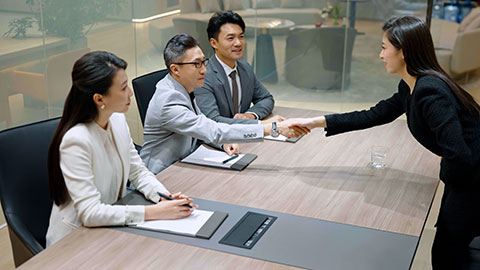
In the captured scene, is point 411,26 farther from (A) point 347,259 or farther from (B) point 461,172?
(A) point 347,259

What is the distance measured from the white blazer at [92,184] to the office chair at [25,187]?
99 millimetres

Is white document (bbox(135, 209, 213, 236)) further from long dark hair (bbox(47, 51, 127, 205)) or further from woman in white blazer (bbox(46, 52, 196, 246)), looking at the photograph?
long dark hair (bbox(47, 51, 127, 205))

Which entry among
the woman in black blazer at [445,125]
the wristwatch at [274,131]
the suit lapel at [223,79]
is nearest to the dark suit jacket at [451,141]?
the woman in black blazer at [445,125]

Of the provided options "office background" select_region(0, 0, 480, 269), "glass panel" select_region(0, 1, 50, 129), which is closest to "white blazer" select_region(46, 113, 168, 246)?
"office background" select_region(0, 0, 480, 269)

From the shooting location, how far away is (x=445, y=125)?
6.65 ft

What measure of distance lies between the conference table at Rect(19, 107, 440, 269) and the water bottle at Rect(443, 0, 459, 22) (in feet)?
→ 19.7

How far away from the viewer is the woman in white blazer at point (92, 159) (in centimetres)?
195

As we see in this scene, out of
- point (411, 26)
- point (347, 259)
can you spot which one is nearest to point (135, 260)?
point (347, 259)

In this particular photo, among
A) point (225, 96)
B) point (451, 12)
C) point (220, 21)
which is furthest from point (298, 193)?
point (451, 12)

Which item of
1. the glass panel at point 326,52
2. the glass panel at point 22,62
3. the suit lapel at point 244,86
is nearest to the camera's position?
the glass panel at point 22,62

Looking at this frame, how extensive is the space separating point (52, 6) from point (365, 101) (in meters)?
3.75

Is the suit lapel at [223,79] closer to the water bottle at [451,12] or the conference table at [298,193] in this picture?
→ the conference table at [298,193]

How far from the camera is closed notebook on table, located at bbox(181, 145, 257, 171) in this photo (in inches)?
101

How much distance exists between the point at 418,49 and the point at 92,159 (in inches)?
52.5
